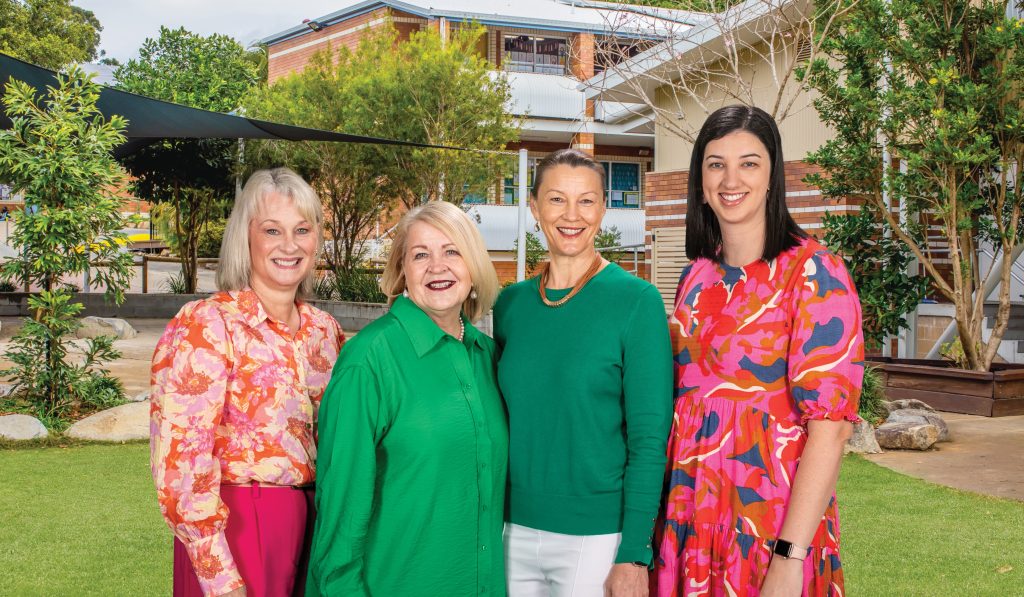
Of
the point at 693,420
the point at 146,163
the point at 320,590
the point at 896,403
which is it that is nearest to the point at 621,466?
the point at 693,420

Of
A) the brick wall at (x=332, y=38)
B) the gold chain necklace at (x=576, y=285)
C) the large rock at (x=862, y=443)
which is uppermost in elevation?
the brick wall at (x=332, y=38)

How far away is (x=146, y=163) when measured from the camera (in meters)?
19.3

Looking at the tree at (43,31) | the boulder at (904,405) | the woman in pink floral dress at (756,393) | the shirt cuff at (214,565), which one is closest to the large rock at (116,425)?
the shirt cuff at (214,565)

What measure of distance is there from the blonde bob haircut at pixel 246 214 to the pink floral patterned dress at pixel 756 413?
1041mm

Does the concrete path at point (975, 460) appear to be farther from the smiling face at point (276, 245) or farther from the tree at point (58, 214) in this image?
the tree at point (58, 214)

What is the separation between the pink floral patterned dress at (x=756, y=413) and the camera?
208cm

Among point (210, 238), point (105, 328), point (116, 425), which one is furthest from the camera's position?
point (210, 238)

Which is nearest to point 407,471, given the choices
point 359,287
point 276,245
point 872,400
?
point 276,245

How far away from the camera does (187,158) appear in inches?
759

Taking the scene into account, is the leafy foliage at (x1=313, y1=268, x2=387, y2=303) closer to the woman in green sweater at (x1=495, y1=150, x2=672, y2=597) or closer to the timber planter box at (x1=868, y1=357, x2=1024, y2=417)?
the timber planter box at (x1=868, y1=357, x2=1024, y2=417)

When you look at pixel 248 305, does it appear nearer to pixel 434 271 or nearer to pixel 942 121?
pixel 434 271

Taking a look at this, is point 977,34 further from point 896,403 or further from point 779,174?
point 779,174

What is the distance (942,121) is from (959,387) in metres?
2.57

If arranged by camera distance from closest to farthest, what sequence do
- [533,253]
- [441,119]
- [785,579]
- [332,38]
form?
[785,579]
[441,119]
[533,253]
[332,38]
